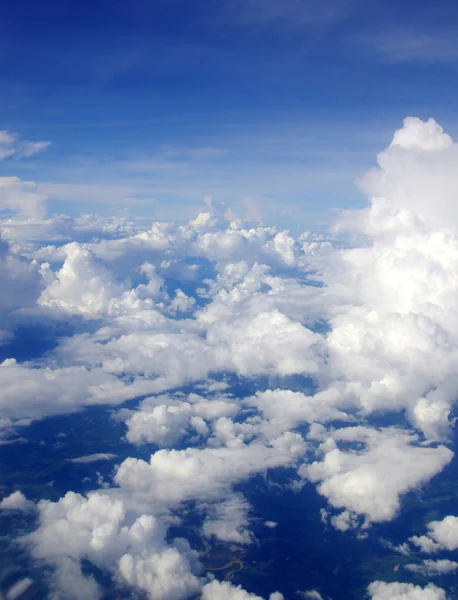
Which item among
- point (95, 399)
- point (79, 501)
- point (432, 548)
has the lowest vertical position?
point (432, 548)

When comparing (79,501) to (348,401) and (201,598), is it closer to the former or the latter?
(201,598)

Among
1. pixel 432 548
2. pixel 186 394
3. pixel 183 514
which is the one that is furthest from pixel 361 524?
pixel 186 394

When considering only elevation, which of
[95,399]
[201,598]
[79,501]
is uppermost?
[95,399]

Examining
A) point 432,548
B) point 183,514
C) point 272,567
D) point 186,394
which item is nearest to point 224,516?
point 183,514

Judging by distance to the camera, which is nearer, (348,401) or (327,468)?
(327,468)

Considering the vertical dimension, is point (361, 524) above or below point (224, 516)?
below

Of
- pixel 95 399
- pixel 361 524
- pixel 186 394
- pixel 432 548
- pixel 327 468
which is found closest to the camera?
pixel 432 548

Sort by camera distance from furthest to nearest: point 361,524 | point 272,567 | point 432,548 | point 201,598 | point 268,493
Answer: point 268,493, point 361,524, point 432,548, point 272,567, point 201,598

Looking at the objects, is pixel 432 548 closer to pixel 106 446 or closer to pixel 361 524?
pixel 361 524

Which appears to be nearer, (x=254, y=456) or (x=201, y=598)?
(x=201, y=598)
